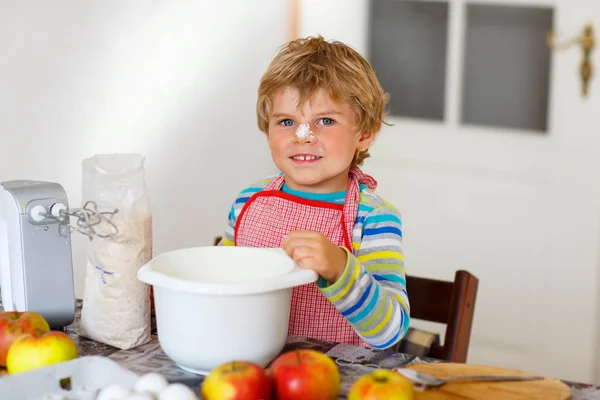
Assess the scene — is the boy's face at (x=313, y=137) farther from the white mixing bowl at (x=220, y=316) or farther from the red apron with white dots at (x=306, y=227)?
the white mixing bowl at (x=220, y=316)

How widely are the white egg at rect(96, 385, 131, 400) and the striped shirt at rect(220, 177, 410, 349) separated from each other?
0.33 metres

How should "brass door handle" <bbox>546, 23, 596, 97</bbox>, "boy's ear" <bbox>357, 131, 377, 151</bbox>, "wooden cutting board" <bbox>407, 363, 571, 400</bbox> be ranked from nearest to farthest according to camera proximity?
1. "wooden cutting board" <bbox>407, 363, 571, 400</bbox>
2. "boy's ear" <bbox>357, 131, 377, 151</bbox>
3. "brass door handle" <bbox>546, 23, 596, 97</bbox>

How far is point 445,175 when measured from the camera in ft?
8.69

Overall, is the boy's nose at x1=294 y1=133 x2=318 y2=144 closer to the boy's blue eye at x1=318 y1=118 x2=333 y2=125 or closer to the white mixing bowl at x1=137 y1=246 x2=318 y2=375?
the boy's blue eye at x1=318 y1=118 x2=333 y2=125

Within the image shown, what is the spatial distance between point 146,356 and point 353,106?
1.73 feet

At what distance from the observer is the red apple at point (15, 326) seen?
105 cm

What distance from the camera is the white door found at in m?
2.45

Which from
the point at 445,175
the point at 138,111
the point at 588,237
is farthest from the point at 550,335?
the point at 138,111

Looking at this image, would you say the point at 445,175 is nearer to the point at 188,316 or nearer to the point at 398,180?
the point at 398,180

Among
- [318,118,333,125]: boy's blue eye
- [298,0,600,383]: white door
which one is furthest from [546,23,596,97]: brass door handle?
[318,118,333,125]: boy's blue eye

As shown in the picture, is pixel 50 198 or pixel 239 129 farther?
pixel 239 129

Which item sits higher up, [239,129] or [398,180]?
[239,129]

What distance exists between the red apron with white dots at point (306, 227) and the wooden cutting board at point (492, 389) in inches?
12.7

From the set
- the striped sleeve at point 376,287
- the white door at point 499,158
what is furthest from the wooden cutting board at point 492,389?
the white door at point 499,158
